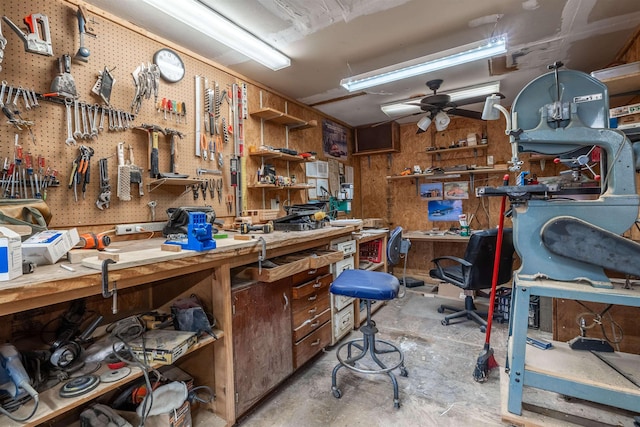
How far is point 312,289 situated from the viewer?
218 centimetres

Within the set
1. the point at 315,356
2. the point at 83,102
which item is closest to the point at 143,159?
the point at 83,102

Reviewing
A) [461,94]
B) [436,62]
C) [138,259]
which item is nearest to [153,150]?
[138,259]

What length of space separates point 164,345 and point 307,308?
1.02 m

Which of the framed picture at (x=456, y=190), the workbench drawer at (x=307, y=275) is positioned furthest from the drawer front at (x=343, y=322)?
the framed picture at (x=456, y=190)

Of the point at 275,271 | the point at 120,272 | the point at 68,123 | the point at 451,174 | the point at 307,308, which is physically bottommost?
the point at 307,308

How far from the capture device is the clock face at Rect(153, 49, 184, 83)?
210cm

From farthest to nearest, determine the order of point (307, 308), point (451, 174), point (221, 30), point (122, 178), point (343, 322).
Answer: point (451, 174), point (343, 322), point (307, 308), point (221, 30), point (122, 178)

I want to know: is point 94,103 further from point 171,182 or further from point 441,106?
point 441,106

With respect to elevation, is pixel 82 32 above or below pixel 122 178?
above

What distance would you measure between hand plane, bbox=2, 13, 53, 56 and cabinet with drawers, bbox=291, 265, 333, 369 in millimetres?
1878

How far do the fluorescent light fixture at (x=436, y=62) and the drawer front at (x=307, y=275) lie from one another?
178 centimetres

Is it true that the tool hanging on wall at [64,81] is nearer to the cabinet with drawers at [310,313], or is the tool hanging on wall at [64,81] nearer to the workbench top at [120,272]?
the workbench top at [120,272]

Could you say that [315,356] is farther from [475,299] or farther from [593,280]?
[475,299]

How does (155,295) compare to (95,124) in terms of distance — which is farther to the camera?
(155,295)
